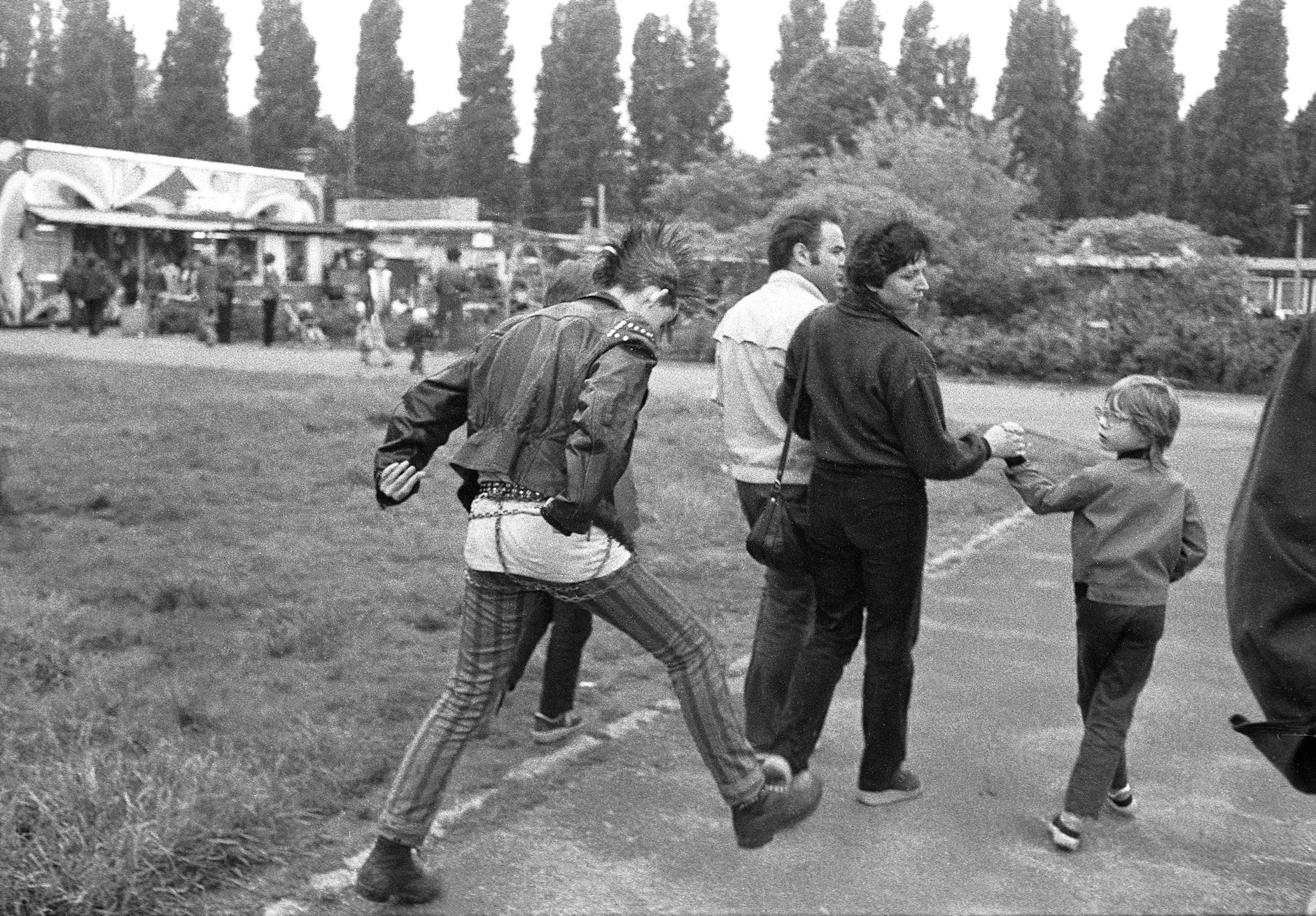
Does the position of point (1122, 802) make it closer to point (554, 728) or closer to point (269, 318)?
point (554, 728)

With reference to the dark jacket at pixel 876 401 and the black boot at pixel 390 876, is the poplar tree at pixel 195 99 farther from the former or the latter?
the black boot at pixel 390 876

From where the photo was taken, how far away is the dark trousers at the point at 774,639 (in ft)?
16.5

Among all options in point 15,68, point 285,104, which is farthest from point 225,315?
point 285,104

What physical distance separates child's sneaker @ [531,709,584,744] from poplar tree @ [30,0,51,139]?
2735cm

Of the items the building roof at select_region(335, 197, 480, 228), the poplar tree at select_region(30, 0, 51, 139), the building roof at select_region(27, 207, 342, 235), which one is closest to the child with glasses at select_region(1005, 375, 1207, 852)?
the poplar tree at select_region(30, 0, 51, 139)

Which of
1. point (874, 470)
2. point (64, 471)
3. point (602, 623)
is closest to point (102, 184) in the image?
point (64, 471)

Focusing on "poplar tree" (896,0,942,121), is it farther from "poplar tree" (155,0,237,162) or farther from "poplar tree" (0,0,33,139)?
"poplar tree" (0,0,33,139)

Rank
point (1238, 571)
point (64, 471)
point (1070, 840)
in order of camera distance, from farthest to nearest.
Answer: point (64, 471) < point (1070, 840) < point (1238, 571)

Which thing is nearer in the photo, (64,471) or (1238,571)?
(1238,571)

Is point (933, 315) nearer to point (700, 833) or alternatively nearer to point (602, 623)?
point (602, 623)

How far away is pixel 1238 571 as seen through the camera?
199 centimetres

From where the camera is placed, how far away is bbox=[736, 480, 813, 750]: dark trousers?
5.04 metres

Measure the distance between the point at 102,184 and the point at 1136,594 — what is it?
3389 cm

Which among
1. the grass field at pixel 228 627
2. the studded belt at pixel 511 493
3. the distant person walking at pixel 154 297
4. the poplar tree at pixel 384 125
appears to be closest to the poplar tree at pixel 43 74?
the distant person walking at pixel 154 297
